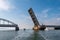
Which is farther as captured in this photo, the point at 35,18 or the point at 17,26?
the point at 17,26

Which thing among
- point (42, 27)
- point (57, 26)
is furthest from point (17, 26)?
point (57, 26)

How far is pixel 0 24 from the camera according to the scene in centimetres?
12619

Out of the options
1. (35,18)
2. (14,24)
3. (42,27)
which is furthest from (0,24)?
(35,18)

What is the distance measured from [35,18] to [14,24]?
54555 mm

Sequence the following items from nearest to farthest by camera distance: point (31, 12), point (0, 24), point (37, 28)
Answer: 1. point (31, 12)
2. point (37, 28)
3. point (0, 24)

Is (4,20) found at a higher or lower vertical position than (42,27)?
higher

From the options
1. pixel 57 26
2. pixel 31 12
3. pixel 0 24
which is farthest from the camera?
pixel 57 26

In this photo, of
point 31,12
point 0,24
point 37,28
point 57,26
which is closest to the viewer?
point 31,12

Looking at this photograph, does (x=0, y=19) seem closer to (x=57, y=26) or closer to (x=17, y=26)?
(x=17, y=26)

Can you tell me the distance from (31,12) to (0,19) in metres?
54.7

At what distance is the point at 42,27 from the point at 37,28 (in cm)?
732

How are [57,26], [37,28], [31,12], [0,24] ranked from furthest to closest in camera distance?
[57,26], [0,24], [37,28], [31,12]

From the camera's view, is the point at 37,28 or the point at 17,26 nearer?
the point at 37,28

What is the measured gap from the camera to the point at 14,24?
5217 inches
